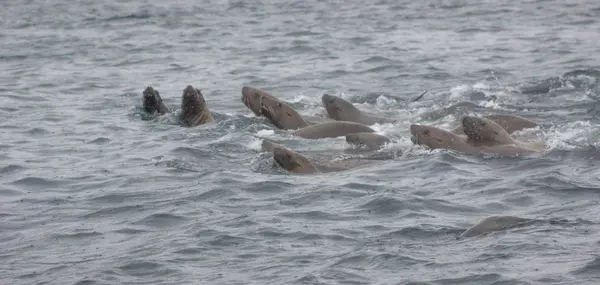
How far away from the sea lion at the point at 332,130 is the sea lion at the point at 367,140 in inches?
29.8

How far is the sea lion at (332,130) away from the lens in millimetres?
16172

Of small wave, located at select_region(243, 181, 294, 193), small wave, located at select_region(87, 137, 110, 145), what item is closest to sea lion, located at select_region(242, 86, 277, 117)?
small wave, located at select_region(87, 137, 110, 145)

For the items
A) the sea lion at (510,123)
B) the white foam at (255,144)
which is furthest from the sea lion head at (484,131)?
the white foam at (255,144)

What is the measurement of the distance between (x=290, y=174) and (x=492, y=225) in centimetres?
372

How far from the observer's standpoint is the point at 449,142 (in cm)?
1484

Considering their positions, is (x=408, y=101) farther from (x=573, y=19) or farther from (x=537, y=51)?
(x=573, y=19)

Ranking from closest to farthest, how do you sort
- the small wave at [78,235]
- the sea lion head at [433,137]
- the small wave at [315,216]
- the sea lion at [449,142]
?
the small wave at [78,235] → the small wave at [315,216] → the sea lion at [449,142] → the sea lion head at [433,137]

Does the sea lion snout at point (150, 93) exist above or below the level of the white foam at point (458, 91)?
above

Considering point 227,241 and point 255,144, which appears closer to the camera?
point 227,241

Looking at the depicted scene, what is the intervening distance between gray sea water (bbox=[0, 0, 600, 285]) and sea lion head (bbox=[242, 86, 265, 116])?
193mm

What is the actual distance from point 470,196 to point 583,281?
11.3 feet

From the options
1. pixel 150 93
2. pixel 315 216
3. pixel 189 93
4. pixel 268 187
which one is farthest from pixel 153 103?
pixel 315 216

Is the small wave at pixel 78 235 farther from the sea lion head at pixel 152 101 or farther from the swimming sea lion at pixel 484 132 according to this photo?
the sea lion head at pixel 152 101

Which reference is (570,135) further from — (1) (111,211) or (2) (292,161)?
(1) (111,211)
